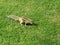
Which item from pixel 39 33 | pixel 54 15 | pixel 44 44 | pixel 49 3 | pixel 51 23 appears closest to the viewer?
pixel 44 44

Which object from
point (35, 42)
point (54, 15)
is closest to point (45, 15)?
point (54, 15)

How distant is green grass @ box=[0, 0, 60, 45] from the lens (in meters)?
6.11

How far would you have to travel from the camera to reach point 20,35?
20.5 feet

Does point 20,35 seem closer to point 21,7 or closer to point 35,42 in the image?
point 35,42

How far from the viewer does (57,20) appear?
23.1 ft

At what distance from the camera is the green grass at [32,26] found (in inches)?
240

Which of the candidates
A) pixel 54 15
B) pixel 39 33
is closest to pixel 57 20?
pixel 54 15

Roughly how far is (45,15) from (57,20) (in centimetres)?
41

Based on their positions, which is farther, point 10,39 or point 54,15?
point 54,15

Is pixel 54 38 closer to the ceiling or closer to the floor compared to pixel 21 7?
closer to the floor

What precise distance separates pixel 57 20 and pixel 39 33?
37.7 inches

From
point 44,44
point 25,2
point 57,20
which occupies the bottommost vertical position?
point 44,44

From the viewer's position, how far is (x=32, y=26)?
6.65 m

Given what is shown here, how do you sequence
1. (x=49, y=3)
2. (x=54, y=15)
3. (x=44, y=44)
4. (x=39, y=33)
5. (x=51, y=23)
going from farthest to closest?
(x=49, y=3)
(x=54, y=15)
(x=51, y=23)
(x=39, y=33)
(x=44, y=44)
